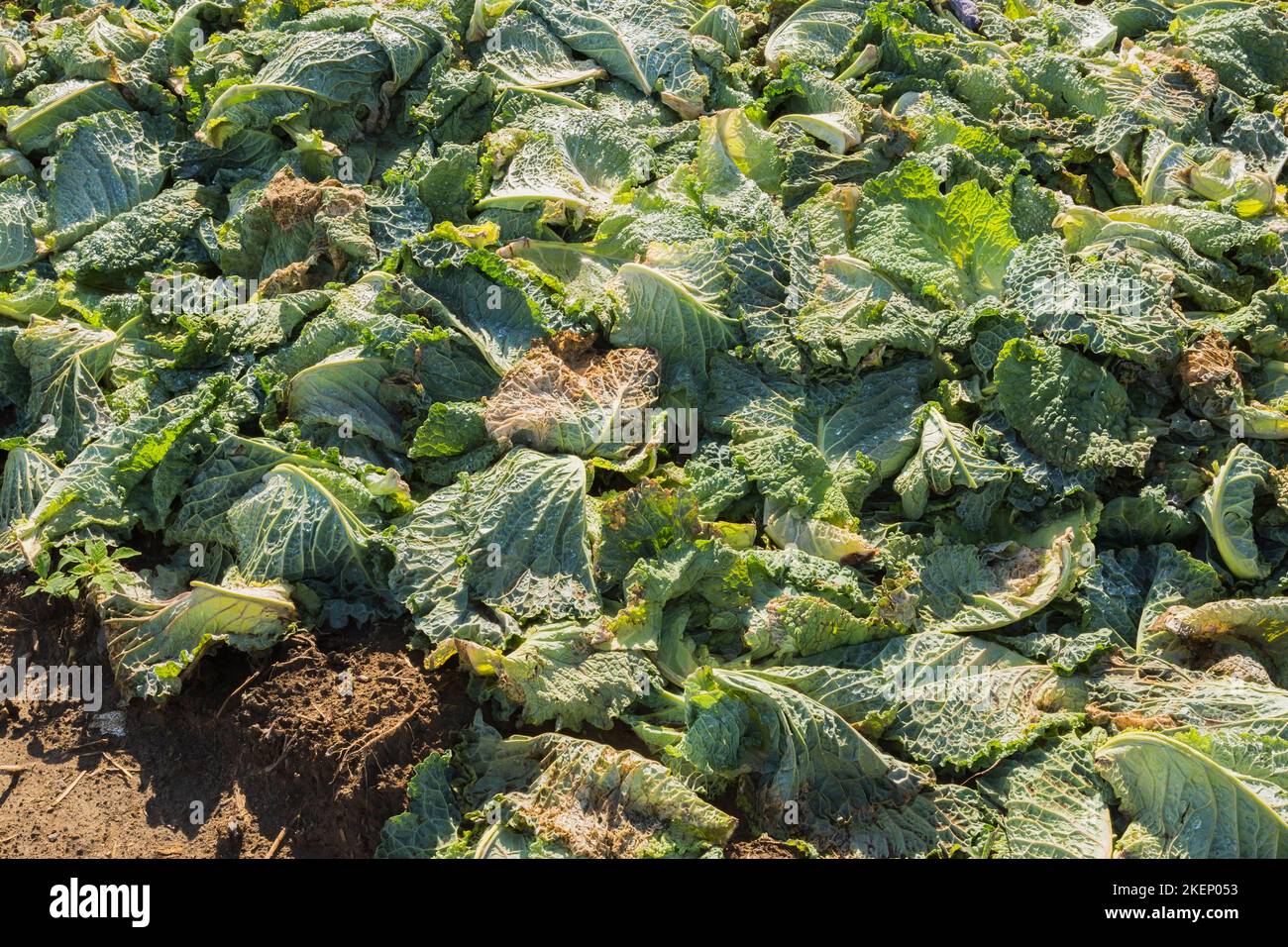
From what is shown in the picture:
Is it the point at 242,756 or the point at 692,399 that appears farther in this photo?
the point at 692,399

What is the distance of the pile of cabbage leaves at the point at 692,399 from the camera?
5.54 metres

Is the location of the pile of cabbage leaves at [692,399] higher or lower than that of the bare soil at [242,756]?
higher

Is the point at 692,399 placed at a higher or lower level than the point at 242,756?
higher

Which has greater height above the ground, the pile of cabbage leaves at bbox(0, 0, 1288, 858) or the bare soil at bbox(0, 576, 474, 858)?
the pile of cabbage leaves at bbox(0, 0, 1288, 858)

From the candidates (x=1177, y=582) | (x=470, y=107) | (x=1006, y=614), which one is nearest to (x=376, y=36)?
(x=470, y=107)

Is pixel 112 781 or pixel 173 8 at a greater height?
pixel 173 8

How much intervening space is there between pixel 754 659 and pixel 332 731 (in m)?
2.10

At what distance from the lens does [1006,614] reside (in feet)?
19.8

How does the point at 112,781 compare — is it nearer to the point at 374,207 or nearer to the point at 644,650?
the point at 644,650

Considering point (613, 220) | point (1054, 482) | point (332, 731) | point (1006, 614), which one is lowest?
point (332, 731)

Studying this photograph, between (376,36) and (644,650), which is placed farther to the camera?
(376,36)

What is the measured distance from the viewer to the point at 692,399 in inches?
269

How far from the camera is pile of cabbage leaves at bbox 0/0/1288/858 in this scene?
554 centimetres
